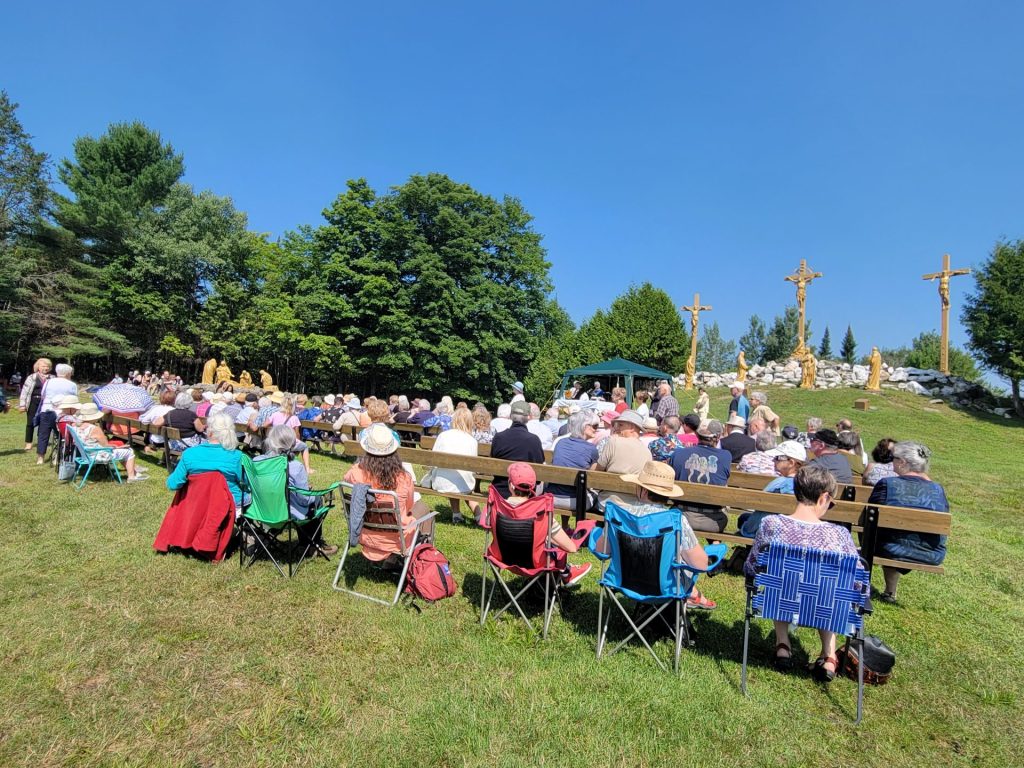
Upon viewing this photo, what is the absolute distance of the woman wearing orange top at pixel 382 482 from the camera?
13.2 feet

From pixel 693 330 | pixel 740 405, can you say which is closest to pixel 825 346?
pixel 693 330

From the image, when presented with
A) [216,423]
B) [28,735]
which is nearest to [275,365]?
[216,423]

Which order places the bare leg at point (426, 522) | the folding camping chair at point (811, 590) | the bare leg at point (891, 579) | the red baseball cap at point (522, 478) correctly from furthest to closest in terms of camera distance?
the bare leg at point (891, 579), the bare leg at point (426, 522), the red baseball cap at point (522, 478), the folding camping chair at point (811, 590)

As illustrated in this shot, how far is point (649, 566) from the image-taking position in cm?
325

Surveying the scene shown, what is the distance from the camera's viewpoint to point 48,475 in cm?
735

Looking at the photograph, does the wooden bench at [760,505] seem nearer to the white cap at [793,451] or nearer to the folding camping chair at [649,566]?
the white cap at [793,451]

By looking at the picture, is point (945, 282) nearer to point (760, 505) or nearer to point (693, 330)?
point (693, 330)

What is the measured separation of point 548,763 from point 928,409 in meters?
23.5

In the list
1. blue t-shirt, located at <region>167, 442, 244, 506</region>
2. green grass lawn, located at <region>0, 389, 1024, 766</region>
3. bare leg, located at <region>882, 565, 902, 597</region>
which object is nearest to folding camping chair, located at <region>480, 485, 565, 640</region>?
green grass lawn, located at <region>0, 389, 1024, 766</region>

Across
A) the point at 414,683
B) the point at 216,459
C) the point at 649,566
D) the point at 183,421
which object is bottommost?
the point at 414,683

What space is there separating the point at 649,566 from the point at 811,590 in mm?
861

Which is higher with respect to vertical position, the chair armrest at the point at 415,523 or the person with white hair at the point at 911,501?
the person with white hair at the point at 911,501

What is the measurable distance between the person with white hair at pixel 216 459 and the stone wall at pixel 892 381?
26.0 metres

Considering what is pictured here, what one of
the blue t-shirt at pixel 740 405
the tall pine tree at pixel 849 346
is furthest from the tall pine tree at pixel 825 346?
the blue t-shirt at pixel 740 405
